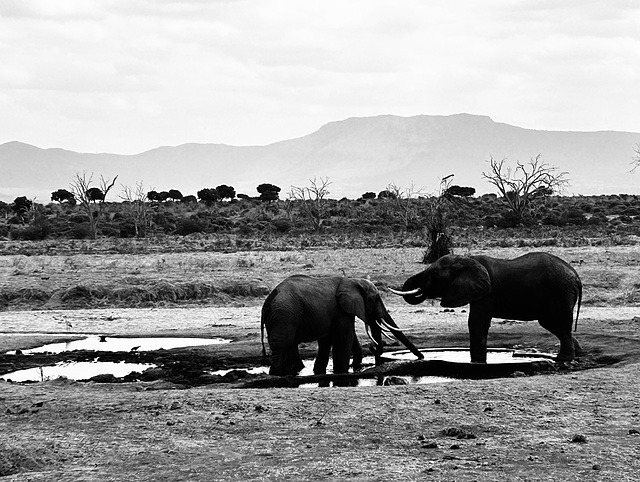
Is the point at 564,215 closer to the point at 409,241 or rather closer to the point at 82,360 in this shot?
the point at 409,241

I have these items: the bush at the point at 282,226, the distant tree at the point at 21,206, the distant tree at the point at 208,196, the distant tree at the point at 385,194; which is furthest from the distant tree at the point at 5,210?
the distant tree at the point at 385,194

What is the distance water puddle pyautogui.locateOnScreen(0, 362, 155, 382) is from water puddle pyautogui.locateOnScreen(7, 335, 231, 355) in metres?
1.94

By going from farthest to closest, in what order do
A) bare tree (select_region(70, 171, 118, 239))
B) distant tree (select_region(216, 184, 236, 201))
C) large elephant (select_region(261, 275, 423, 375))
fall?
1. distant tree (select_region(216, 184, 236, 201))
2. bare tree (select_region(70, 171, 118, 239))
3. large elephant (select_region(261, 275, 423, 375))

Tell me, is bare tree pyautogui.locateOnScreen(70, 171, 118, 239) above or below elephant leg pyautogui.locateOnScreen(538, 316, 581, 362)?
above

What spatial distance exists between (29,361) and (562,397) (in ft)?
33.8

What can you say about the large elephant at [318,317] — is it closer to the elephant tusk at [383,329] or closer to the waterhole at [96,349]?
the elephant tusk at [383,329]

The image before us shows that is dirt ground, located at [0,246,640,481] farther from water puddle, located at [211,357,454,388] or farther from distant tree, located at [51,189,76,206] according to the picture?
distant tree, located at [51,189,76,206]

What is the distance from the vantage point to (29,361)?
58.9 ft

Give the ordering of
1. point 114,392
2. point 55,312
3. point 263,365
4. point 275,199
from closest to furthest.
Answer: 1. point 114,392
2. point 263,365
3. point 55,312
4. point 275,199

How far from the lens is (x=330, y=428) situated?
10.8 meters

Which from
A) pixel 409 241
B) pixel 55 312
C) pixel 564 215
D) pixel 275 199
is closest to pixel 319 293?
pixel 55 312

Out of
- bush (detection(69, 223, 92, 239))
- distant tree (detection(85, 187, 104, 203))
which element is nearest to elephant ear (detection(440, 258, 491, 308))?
bush (detection(69, 223, 92, 239))

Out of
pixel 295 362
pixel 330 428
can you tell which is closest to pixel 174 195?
pixel 295 362

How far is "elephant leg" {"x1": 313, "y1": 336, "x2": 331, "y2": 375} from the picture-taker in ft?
52.5
